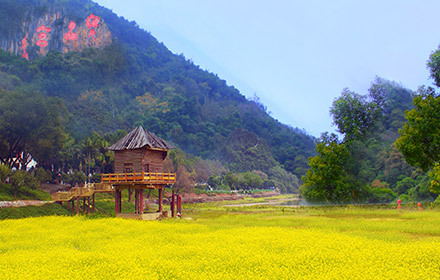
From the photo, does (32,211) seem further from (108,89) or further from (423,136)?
(108,89)

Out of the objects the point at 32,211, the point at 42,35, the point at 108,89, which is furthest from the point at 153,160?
the point at 42,35

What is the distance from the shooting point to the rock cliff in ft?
495

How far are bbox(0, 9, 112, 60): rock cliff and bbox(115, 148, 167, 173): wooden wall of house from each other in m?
132

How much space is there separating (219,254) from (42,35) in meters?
164

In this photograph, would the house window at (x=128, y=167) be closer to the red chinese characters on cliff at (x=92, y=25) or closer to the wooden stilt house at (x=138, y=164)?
the wooden stilt house at (x=138, y=164)

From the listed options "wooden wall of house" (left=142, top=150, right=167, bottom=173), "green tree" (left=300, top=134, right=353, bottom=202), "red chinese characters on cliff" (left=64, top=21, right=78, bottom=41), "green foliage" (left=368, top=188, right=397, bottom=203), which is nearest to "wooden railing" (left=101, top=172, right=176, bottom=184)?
"wooden wall of house" (left=142, top=150, right=167, bottom=173)

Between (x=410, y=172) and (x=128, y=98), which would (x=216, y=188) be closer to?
(x=410, y=172)

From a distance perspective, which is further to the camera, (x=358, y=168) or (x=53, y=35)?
(x=53, y=35)

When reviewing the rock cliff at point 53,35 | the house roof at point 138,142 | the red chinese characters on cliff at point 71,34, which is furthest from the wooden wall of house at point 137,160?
the red chinese characters on cliff at point 71,34

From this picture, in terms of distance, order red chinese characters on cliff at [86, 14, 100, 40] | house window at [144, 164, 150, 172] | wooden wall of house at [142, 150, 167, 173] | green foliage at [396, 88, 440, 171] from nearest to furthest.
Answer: wooden wall of house at [142, 150, 167, 173], house window at [144, 164, 150, 172], green foliage at [396, 88, 440, 171], red chinese characters on cliff at [86, 14, 100, 40]

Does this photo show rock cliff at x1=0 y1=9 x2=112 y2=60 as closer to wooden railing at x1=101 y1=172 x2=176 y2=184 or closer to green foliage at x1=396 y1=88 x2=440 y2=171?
wooden railing at x1=101 y1=172 x2=176 y2=184

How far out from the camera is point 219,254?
17.0 m

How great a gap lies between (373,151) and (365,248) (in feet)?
178

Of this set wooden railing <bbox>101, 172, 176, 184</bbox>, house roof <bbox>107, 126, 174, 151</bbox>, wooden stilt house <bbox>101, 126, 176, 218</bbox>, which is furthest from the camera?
house roof <bbox>107, 126, 174, 151</bbox>
